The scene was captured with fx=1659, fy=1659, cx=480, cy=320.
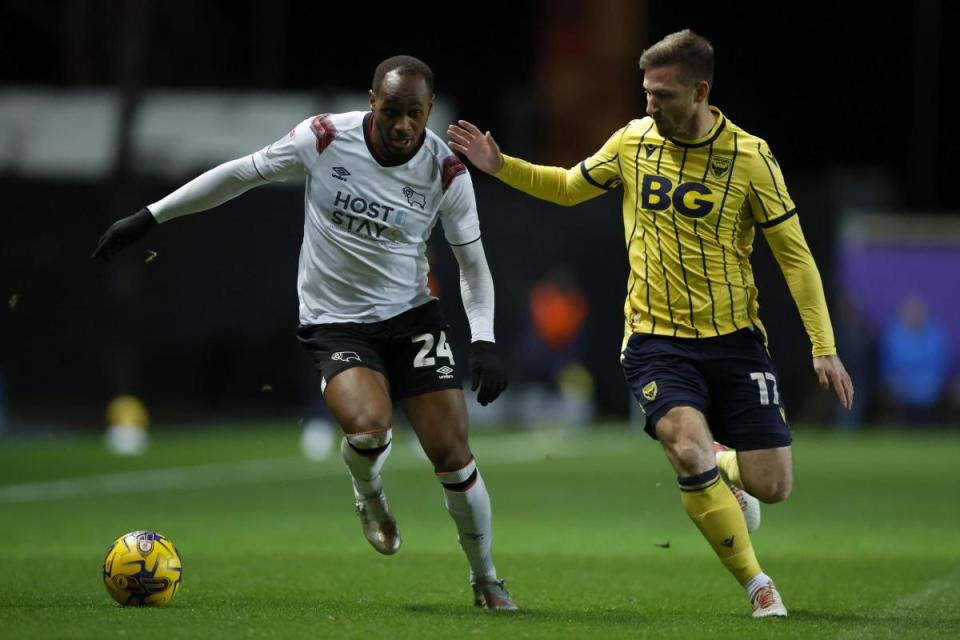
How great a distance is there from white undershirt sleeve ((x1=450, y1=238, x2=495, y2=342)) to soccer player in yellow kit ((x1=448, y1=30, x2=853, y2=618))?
27.3 inches

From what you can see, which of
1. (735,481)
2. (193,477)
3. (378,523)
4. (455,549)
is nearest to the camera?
(735,481)

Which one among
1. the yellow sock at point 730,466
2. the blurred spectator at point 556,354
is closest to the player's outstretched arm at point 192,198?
the yellow sock at point 730,466

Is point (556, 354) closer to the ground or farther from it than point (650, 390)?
closer to the ground

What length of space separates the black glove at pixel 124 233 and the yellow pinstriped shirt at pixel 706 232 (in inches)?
89.2

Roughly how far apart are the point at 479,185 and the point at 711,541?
1846 cm

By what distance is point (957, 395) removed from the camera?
24.6 metres

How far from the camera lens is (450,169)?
7801 millimetres

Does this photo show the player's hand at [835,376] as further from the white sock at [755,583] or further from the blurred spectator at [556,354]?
the blurred spectator at [556,354]

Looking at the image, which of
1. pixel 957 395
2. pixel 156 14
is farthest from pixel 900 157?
pixel 156 14

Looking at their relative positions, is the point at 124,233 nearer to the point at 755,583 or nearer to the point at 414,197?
the point at 414,197

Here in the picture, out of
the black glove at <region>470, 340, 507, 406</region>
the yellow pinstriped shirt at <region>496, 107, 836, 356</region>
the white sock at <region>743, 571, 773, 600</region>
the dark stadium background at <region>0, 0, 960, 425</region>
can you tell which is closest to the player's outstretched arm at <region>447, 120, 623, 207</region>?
the yellow pinstriped shirt at <region>496, 107, 836, 356</region>

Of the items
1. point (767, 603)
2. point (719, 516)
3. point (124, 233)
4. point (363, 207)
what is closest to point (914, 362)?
point (767, 603)

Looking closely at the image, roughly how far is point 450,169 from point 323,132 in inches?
24.5

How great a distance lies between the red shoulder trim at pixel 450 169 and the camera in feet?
25.5
